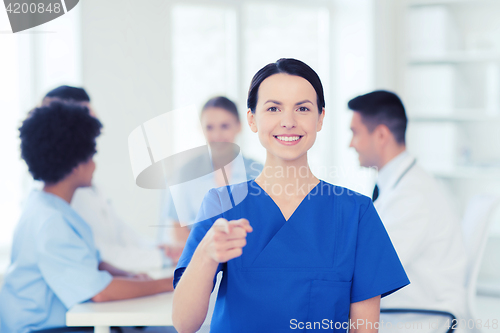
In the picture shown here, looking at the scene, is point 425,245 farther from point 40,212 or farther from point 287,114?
point 40,212

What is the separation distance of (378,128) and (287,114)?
3.04ft

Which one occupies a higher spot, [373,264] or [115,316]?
[373,264]

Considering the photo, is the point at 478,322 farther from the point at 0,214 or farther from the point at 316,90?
the point at 0,214

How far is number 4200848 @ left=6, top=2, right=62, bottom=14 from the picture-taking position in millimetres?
2701

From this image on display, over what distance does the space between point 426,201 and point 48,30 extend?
94.0 inches

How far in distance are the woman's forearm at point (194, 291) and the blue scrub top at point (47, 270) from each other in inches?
20.9

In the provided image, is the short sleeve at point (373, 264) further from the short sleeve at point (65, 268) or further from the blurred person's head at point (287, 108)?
the short sleeve at point (65, 268)

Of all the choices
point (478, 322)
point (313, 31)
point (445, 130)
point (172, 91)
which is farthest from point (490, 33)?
point (478, 322)

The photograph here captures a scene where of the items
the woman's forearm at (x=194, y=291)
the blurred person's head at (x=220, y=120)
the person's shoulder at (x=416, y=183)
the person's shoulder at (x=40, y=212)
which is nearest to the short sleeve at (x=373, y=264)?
the woman's forearm at (x=194, y=291)

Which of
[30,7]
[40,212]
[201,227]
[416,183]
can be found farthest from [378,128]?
[30,7]

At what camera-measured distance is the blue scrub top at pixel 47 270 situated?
1405 millimetres

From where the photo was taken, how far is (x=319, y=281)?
40.8 inches

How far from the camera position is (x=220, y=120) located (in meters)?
2.33

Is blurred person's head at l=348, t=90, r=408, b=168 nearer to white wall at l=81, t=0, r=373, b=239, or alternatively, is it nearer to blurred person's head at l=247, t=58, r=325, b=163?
blurred person's head at l=247, t=58, r=325, b=163
